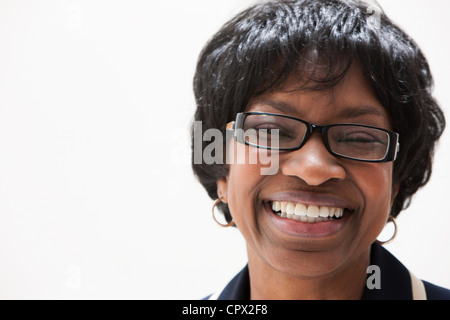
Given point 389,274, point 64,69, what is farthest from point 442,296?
point 64,69

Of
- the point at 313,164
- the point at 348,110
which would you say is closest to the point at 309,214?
the point at 313,164

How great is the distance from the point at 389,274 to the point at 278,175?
0.39 meters

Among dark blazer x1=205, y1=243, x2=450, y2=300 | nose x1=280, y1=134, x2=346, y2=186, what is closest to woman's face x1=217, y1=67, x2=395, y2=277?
nose x1=280, y1=134, x2=346, y2=186

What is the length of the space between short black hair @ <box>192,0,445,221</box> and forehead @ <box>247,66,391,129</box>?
13 mm

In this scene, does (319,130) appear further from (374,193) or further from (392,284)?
(392,284)

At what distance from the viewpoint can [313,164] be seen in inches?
37.4

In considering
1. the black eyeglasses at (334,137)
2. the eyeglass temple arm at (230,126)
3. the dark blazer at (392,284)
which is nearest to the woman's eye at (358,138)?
the black eyeglasses at (334,137)

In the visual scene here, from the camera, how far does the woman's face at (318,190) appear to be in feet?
3.21

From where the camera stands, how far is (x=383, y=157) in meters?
1.00

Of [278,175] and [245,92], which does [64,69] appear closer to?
[245,92]

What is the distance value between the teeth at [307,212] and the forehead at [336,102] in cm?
17
